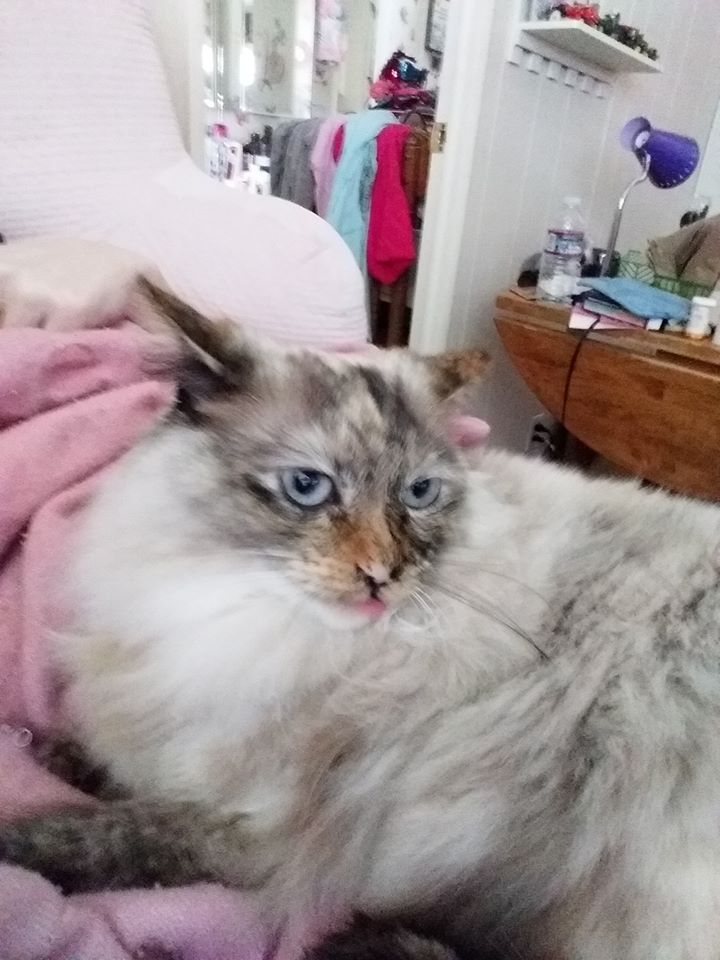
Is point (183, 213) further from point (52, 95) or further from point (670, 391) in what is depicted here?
point (670, 391)

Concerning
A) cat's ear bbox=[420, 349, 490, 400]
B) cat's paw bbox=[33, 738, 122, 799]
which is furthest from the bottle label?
cat's paw bbox=[33, 738, 122, 799]

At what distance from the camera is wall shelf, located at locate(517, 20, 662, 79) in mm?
1904

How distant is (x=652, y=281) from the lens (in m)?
2.12

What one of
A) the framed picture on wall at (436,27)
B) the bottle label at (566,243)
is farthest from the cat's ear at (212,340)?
the framed picture on wall at (436,27)

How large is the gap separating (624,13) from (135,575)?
2387 millimetres

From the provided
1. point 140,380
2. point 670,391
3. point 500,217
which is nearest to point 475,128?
point 500,217

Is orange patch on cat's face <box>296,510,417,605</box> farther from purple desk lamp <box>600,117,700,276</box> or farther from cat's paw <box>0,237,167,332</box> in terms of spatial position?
purple desk lamp <box>600,117,700,276</box>

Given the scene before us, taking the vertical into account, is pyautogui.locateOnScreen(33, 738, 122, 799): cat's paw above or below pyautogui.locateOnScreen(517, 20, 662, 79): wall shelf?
below

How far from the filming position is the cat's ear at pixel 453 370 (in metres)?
0.86

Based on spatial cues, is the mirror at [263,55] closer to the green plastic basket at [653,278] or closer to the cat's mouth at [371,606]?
the green plastic basket at [653,278]

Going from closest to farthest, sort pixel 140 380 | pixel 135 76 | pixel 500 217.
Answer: pixel 140 380, pixel 135 76, pixel 500 217

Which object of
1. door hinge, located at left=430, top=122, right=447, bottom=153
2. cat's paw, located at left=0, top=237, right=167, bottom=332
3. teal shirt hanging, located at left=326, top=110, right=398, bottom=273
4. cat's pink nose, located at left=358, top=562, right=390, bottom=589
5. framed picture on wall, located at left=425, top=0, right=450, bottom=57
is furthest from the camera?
framed picture on wall, located at left=425, top=0, right=450, bottom=57

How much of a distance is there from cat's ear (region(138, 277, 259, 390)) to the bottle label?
5.20 feet

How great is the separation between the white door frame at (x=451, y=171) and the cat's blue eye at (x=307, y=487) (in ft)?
5.17
